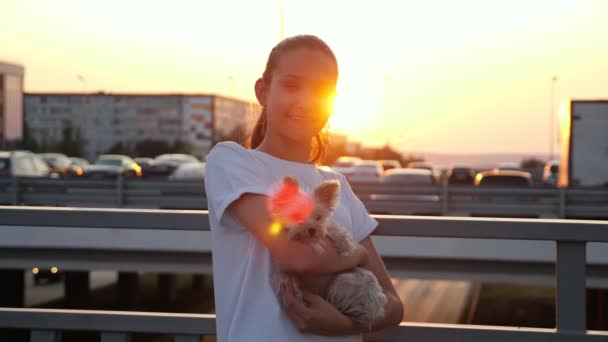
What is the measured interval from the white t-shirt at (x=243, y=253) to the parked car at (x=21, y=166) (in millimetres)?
27839

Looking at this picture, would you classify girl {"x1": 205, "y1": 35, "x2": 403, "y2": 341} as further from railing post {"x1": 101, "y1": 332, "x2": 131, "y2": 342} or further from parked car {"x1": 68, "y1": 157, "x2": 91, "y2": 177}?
parked car {"x1": 68, "y1": 157, "x2": 91, "y2": 177}

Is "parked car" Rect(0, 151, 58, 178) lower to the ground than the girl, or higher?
lower

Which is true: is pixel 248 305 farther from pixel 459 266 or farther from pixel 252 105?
pixel 459 266

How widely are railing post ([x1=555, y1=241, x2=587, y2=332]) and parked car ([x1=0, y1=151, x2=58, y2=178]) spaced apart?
27.7 metres

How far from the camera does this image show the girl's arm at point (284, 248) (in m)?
2.41

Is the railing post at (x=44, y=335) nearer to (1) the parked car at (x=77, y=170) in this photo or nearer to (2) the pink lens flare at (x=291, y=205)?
(2) the pink lens flare at (x=291, y=205)

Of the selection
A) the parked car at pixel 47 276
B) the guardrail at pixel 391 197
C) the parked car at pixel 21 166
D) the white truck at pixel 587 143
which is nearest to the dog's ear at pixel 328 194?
the guardrail at pixel 391 197

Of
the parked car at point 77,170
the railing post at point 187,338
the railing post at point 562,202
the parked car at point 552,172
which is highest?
the railing post at point 187,338

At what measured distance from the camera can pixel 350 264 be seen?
99.6 inches

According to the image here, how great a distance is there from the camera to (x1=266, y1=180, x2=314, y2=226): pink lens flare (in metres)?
2.34

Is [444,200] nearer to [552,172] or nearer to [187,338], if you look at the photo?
[187,338]

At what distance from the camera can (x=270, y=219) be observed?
8.05ft

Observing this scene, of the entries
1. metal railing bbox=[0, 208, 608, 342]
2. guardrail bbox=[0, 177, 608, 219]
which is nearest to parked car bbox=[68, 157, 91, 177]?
guardrail bbox=[0, 177, 608, 219]

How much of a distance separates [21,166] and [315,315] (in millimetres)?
30629
